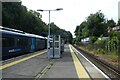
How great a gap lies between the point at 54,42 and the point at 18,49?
4.52 metres

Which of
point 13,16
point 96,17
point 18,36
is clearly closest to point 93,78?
point 18,36

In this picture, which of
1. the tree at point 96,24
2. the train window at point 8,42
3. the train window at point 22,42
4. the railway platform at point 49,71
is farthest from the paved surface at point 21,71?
the tree at point 96,24

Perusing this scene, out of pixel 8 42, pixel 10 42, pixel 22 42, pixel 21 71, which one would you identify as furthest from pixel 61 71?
pixel 22 42

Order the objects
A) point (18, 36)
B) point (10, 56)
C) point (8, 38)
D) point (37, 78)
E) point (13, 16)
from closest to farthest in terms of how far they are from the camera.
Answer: point (37, 78), point (8, 38), point (10, 56), point (18, 36), point (13, 16)

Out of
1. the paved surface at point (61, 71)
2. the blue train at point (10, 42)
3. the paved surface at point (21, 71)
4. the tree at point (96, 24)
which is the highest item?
the tree at point (96, 24)

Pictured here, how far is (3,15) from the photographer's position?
55625 millimetres

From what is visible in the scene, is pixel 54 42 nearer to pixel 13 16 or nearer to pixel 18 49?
pixel 18 49

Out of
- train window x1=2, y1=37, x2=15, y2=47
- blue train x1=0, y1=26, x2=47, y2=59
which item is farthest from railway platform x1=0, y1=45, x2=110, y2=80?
blue train x1=0, y1=26, x2=47, y2=59

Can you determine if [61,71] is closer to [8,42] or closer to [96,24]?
[8,42]

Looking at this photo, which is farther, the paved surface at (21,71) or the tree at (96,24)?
the tree at (96,24)

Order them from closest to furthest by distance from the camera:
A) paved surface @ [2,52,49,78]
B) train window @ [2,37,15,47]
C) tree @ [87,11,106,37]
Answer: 1. paved surface @ [2,52,49,78]
2. train window @ [2,37,15,47]
3. tree @ [87,11,106,37]

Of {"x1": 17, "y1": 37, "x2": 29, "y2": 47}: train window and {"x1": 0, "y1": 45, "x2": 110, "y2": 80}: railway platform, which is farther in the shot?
{"x1": 17, "y1": 37, "x2": 29, "y2": 47}: train window

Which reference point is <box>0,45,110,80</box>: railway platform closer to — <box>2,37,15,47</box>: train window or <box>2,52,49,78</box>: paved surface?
<box>2,52,49,78</box>: paved surface

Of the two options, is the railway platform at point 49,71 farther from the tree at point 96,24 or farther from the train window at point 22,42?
the tree at point 96,24
